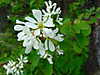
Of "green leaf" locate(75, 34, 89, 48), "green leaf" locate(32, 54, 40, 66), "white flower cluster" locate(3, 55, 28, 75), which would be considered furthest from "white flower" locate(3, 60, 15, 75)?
"green leaf" locate(75, 34, 89, 48)

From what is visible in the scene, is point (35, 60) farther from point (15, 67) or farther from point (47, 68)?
point (15, 67)

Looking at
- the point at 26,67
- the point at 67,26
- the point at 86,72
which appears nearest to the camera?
the point at 67,26

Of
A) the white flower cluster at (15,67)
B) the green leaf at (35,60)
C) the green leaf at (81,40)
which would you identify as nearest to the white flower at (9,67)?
the white flower cluster at (15,67)

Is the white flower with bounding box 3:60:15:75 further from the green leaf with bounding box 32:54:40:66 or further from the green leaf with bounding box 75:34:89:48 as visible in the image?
the green leaf with bounding box 75:34:89:48

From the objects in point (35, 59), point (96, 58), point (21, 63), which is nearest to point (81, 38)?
point (35, 59)

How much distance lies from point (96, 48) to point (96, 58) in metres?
0.17

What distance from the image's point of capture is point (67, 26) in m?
0.74

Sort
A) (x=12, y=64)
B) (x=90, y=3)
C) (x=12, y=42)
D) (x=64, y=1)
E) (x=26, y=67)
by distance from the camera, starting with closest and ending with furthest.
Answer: (x=12, y=64)
(x=26, y=67)
(x=90, y=3)
(x=64, y=1)
(x=12, y=42)

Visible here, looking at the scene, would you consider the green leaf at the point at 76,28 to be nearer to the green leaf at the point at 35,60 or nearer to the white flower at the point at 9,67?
the green leaf at the point at 35,60

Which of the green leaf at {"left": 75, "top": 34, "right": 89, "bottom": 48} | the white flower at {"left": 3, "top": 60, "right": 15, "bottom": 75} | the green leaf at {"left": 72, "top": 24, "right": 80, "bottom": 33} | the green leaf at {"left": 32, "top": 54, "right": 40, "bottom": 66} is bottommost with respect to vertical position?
the white flower at {"left": 3, "top": 60, "right": 15, "bottom": 75}

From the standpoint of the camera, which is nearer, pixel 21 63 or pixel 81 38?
pixel 81 38

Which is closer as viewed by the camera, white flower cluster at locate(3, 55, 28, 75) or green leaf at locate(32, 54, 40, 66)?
green leaf at locate(32, 54, 40, 66)

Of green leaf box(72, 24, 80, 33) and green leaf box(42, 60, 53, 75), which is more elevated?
green leaf box(72, 24, 80, 33)

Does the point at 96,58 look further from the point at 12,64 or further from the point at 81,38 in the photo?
the point at 12,64
